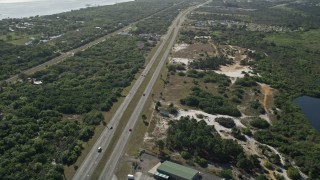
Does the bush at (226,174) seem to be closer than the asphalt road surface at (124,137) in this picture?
Yes

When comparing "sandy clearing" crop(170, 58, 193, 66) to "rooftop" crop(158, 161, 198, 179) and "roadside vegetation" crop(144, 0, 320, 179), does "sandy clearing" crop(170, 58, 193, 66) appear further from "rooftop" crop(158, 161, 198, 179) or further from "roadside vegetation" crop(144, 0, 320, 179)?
"rooftop" crop(158, 161, 198, 179)

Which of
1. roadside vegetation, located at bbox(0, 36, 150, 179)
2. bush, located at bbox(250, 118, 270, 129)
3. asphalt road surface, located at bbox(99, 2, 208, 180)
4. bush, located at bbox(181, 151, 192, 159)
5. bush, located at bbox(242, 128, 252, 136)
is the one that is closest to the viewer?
asphalt road surface, located at bbox(99, 2, 208, 180)

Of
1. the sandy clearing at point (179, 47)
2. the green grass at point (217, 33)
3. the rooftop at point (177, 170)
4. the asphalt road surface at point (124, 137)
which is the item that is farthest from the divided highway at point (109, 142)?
the green grass at point (217, 33)

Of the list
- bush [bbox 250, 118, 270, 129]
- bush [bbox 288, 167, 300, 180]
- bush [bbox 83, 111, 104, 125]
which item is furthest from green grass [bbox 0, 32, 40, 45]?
bush [bbox 288, 167, 300, 180]

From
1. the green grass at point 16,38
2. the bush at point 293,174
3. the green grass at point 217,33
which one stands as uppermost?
the green grass at point 16,38

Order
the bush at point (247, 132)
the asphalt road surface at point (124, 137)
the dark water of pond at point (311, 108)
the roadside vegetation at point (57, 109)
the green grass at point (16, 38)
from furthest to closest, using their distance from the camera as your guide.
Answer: the green grass at point (16, 38)
the dark water of pond at point (311, 108)
the bush at point (247, 132)
the roadside vegetation at point (57, 109)
the asphalt road surface at point (124, 137)

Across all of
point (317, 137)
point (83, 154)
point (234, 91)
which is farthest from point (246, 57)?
point (83, 154)

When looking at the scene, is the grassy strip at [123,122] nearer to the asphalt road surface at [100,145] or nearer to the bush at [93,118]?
the asphalt road surface at [100,145]
